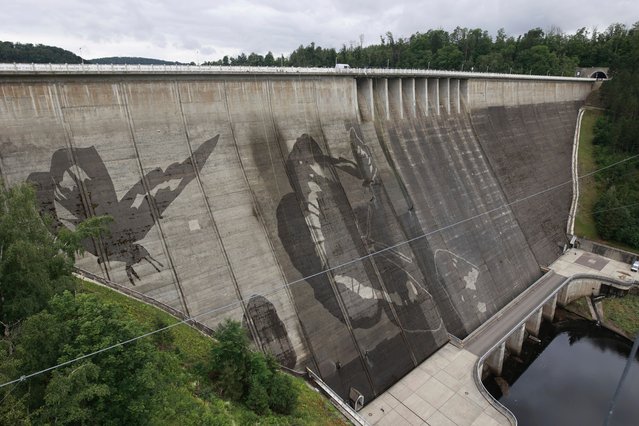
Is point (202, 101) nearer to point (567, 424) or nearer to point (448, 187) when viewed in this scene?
point (448, 187)

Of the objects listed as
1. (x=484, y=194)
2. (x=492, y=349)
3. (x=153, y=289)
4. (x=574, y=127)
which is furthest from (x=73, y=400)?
(x=574, y=127)

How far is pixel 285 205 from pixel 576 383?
2070 cm

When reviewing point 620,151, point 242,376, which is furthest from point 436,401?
point 620,151

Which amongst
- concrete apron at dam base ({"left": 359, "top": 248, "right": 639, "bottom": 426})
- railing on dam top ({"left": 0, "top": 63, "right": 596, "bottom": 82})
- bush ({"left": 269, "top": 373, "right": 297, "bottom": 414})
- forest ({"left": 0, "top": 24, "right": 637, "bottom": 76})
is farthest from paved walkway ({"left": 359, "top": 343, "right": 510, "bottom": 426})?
forest ({"left": 0, "top": 24, "right": 637, "bottom": 76})

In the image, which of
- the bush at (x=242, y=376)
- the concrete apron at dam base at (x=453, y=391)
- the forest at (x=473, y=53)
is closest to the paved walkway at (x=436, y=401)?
the concrete apron at dam base at (x=453, y=391)

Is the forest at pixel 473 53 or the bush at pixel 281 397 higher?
the forest at pixel 473 53

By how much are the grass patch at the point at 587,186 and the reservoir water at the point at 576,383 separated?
472 inches

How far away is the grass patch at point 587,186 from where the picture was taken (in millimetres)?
38375

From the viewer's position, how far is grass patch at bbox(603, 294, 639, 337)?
95.7ft

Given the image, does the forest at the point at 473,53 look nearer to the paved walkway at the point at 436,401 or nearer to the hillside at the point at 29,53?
the hillside at the point at 29,53

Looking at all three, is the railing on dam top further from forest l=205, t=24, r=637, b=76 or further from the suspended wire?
forest l=205, t=24, r=637, b=76

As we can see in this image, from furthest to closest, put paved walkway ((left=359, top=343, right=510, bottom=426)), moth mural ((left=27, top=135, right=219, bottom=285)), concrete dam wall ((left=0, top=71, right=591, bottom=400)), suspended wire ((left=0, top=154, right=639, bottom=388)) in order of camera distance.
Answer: paved walkway ((left=359, top=343, right=510, bottom=426)) → concrete dam wall ((left=0, top=71, right=591, bottom=400)) → moth mural ((left=27, top=135, right=219, bottom=285)) → suspended wire ((left=0, top=154, right=639, bottom=388))

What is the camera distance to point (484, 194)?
33.2 meters

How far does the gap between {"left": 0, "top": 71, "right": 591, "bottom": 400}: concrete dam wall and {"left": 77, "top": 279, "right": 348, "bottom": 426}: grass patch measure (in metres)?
1.79
